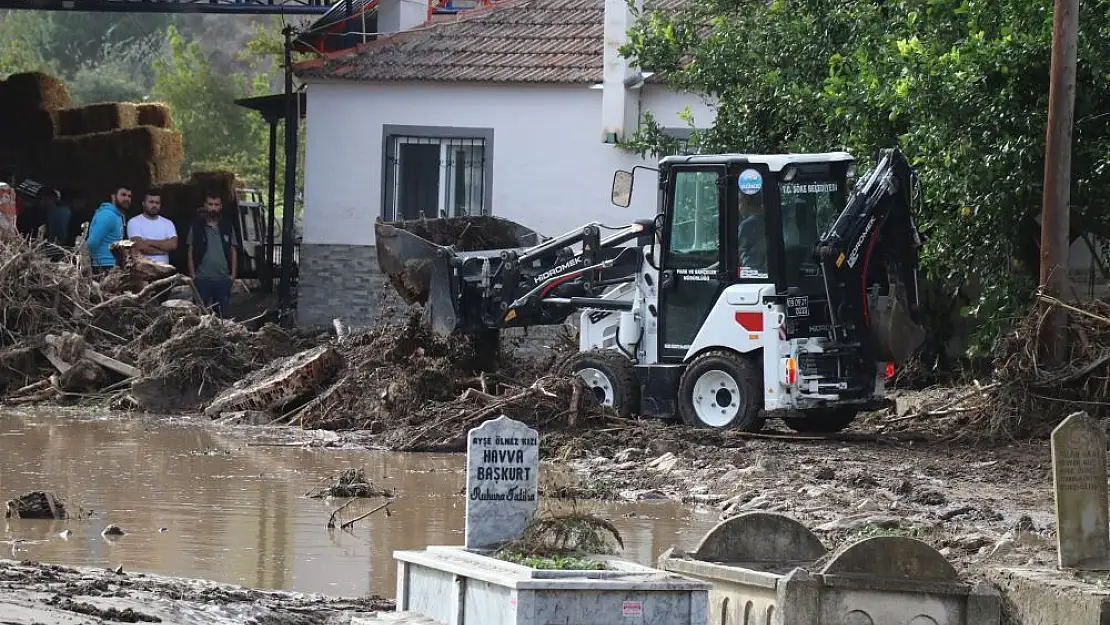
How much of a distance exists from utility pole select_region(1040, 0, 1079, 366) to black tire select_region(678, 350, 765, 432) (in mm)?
2814

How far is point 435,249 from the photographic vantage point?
60.7 ft

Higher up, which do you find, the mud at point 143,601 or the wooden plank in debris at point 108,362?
the wooden plank in debris at point 108,362

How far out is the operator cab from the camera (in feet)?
54.1

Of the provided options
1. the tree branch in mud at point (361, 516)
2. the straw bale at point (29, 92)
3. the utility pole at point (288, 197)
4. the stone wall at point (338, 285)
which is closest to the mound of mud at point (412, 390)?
the tree branch in mud at point (361, 516)

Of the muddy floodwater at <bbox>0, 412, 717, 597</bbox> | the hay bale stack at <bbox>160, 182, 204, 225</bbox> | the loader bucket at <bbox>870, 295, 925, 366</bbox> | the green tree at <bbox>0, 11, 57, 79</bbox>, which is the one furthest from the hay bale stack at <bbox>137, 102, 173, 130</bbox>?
the green tree at <bbox>0, 11, 57, 79</bbox>

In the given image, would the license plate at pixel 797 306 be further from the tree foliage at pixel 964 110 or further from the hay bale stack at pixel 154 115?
the hay bale stack at pixel 154 115

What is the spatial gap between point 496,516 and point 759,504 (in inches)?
219

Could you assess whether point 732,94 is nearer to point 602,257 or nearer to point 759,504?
point 602,257

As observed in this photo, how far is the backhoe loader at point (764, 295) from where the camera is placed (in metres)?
16.4

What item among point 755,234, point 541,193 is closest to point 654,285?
point 755,234

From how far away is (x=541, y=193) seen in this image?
2628 cm

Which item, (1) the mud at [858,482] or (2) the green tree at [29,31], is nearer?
(1) the mud at [858,482]

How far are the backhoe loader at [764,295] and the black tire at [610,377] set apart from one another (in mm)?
14

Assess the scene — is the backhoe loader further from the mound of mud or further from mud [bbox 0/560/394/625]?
mud [bbox 0/560/394/625]
